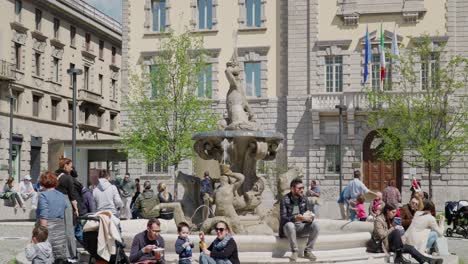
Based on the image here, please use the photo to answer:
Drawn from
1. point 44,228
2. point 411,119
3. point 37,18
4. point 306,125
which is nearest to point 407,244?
point 44,228

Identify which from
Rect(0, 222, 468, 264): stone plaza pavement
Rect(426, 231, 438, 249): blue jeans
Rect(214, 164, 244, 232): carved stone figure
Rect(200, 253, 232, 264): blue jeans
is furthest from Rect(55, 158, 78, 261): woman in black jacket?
Rect(426, 231, 438, 249): blue jeans

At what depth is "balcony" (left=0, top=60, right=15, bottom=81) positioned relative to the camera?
1718 inches

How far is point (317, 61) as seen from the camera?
131ft

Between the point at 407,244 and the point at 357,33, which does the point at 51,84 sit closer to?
the point at 357,33

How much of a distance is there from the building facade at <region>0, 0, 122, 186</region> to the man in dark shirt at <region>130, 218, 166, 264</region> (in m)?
28.4

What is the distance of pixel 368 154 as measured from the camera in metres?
39.9

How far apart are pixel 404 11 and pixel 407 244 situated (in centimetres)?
2759

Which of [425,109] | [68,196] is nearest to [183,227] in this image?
[68,196]

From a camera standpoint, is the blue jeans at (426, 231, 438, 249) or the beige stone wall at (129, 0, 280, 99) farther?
the beige stone wall at (129, 0, 280, 99)

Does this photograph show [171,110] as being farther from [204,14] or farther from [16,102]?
[16,102]

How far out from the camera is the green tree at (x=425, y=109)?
3469cm

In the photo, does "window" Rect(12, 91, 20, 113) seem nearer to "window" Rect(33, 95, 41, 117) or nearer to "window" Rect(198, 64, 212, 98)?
"window" Rect(33, 95, 41, 117)

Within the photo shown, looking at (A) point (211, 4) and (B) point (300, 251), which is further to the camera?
(A) point (211, 4)

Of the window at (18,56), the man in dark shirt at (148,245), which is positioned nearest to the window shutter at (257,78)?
the window at (18,56)
